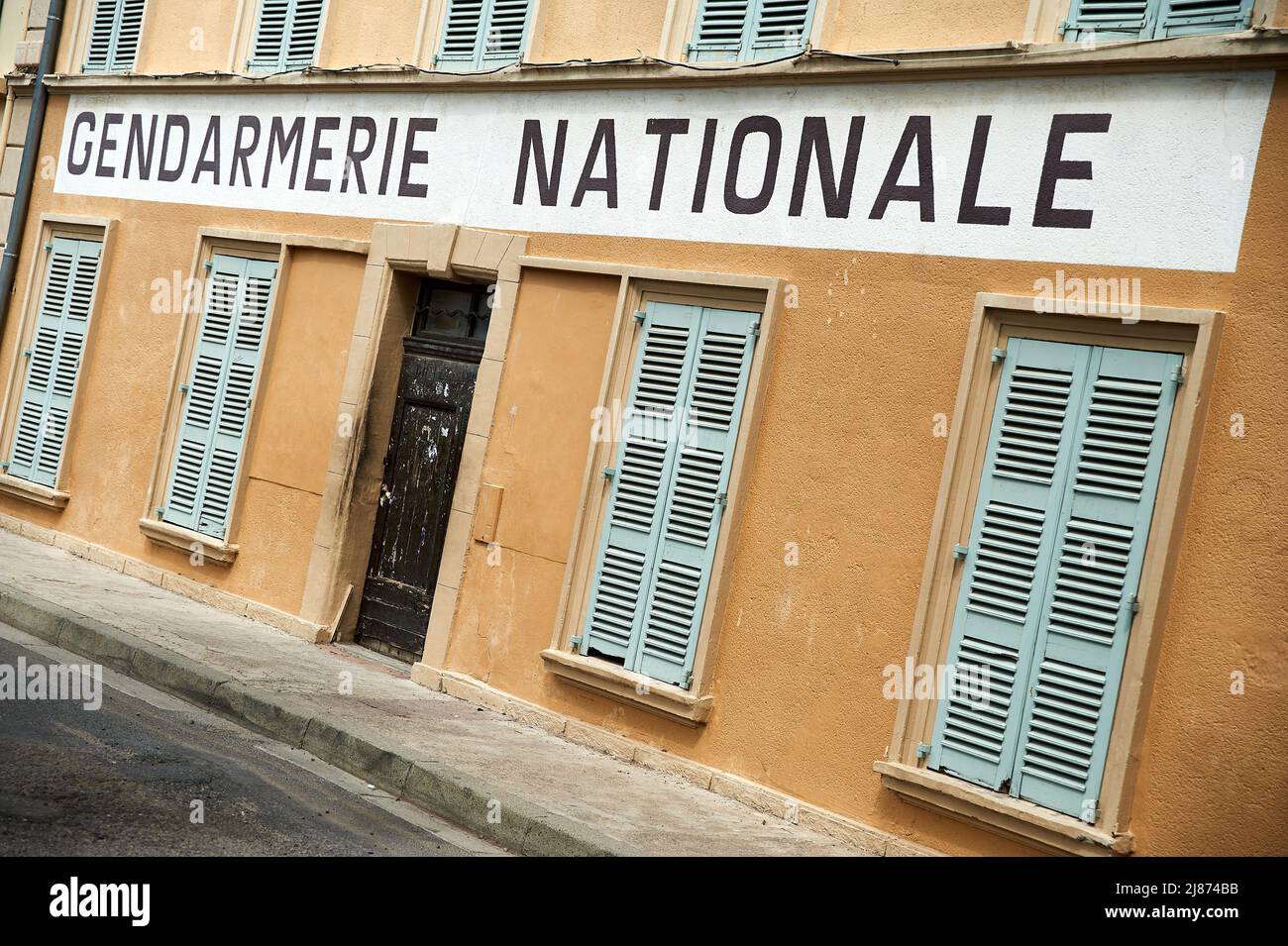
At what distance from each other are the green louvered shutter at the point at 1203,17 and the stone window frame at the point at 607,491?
2.51m

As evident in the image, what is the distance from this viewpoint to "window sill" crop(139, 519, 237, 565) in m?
11.7

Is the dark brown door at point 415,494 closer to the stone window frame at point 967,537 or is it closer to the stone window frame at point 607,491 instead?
the stone window frame at point 607,491

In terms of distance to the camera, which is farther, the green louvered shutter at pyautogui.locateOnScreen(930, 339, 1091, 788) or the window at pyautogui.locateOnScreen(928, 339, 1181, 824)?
the green louvered shutter at pyautogui.locateOnScreen(930, 339, 1091, 788)

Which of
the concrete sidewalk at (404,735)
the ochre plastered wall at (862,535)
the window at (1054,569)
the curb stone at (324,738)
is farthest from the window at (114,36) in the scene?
the window at (1054,569)

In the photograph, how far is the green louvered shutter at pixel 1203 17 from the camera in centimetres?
688

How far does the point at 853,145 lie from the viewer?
27.5 feet

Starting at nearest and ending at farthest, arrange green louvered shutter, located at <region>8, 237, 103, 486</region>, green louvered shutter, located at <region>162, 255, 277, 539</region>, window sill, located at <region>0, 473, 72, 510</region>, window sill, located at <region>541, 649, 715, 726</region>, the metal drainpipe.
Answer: window sill, located at <region>541, 649, 715, 726</region>, green louvered shutter, located at <region>162, 255, 277, 539</region>, window sill, located at <region>0, 473, 72, 510</region>, green louvered shutter, located at <region>8, 237, 103, 486</region>, the metal drainpipe

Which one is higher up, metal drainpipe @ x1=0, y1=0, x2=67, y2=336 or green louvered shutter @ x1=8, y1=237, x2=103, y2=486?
metal drainpipe @ x1=0, y1=0, x2=67, y2=336

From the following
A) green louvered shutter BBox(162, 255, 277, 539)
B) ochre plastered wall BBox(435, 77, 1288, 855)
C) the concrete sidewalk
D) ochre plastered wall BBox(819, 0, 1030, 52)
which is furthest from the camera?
green louvered shutter BBox(162, 255, 277, 539)

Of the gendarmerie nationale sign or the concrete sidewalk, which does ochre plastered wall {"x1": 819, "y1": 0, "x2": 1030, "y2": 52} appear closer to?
the gendarmerie nationale sign

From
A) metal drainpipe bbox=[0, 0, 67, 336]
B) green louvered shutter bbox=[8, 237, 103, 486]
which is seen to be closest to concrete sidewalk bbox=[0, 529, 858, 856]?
green louvered shutter bbox=[8, 237, 103, 486]

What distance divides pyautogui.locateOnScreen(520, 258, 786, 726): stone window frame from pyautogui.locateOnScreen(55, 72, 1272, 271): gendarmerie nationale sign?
31cm
